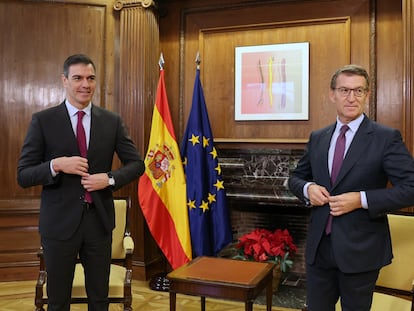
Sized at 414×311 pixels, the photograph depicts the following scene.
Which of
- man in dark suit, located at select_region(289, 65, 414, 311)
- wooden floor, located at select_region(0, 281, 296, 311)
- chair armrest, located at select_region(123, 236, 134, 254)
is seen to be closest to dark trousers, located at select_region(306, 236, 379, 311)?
man in dark suit, located at select_region(289, 65, 414, 311)

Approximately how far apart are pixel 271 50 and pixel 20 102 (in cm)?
235

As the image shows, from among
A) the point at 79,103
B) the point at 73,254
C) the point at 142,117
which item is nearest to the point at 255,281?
the point at 73,254

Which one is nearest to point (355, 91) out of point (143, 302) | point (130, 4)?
point (143, 302)

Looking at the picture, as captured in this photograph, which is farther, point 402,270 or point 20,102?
point 20,102

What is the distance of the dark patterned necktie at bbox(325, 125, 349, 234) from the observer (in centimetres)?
163

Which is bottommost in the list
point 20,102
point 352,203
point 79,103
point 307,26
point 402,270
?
point 402,270

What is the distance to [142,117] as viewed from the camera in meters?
3.84

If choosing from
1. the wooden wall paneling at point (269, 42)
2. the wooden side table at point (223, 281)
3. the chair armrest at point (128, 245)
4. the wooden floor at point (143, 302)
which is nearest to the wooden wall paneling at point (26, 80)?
the wooden floor at point (143, 302)

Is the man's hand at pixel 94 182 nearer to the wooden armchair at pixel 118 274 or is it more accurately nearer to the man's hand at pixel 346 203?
the wooden armchair at pixel 118 274

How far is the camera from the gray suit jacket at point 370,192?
152 centimetres

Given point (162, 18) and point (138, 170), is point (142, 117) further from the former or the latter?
point (138, 170)

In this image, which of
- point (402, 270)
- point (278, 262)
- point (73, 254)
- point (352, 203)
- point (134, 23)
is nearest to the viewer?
point (352, 203)

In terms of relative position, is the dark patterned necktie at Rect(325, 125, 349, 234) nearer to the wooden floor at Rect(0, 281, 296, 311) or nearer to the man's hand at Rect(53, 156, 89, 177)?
the man's hand at Rect(53, 156, 89, 177)

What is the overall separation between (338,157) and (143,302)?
2.23 meters
